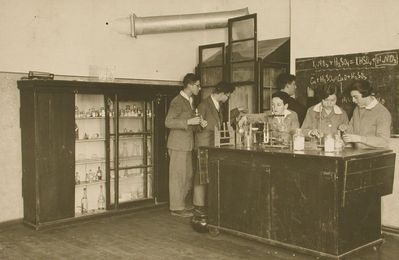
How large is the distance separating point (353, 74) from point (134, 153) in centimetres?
326

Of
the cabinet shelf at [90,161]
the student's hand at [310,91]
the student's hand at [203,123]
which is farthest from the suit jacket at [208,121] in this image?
the cabinet shelf at [90,161]

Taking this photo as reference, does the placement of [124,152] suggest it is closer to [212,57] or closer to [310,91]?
[212,57]

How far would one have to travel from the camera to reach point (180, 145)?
20.0 feet

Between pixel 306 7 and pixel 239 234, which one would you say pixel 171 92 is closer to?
pixel 306 7

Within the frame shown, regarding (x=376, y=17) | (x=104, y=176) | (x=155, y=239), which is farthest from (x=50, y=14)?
(x=376, y=17)

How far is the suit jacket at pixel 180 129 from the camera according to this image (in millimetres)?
6062

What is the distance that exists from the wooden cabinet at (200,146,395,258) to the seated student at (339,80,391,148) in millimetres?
206

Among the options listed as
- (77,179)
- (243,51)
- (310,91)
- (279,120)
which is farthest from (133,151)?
(310,91)

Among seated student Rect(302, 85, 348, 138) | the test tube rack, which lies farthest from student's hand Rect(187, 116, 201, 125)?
seated student Rect(302, 85, 348, 138)

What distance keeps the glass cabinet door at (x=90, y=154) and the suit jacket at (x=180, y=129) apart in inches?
36.7

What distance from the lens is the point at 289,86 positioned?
233 inches

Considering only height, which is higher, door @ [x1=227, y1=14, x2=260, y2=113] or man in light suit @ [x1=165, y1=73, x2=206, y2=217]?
door @ [x1=227, y1=14, x2=260, y2=113]

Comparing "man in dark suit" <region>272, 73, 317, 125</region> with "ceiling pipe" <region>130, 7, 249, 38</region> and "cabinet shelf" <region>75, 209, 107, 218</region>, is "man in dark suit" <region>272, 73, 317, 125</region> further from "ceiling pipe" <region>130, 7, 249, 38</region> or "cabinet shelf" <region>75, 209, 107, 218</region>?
"cabinet shelf" <region>75, 209, 107, 218</region>

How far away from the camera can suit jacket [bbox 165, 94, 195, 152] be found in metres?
6.06
